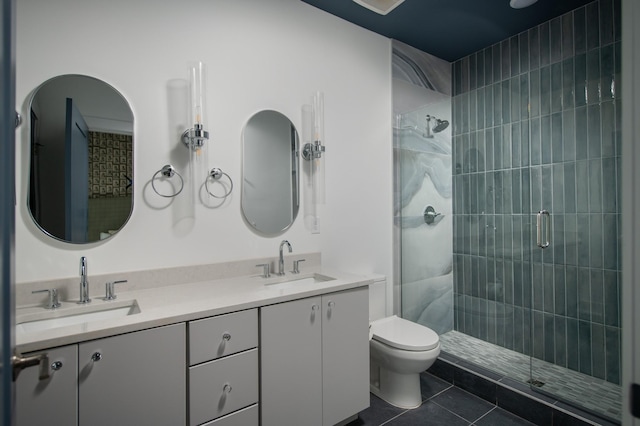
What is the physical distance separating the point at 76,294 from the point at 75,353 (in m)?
0.52

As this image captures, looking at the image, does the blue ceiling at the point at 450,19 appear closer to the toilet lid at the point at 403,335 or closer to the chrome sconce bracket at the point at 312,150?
the chrome sconce bracket at the point at 312,150

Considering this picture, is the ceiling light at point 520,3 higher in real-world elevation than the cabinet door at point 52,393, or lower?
higher

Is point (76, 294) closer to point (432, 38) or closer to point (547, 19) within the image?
point (432, 38)

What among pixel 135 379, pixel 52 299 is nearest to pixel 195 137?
pixel 52 299

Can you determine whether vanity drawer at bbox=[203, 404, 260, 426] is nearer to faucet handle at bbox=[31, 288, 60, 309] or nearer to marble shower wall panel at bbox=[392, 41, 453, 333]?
faucet handle at bbox=[31, 288, 60, 309]

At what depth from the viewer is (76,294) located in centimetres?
147

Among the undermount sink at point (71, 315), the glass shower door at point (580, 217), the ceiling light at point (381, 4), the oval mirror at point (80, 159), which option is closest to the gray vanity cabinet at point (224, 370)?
the undermount sink at point (71, 315)

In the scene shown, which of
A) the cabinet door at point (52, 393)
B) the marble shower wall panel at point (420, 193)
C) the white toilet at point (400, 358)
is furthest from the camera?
the marble shower wall panel at point (420, 193)

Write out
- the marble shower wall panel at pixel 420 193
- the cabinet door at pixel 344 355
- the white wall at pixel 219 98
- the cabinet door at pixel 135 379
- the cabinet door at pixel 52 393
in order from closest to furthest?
the cabinet door at pixel 52 393
the cabinet door at pixel 135 379
the white wall at pixel 219 98
the cabinet door at pixel 344 355
the marble shower wall panel at pixel 420 193

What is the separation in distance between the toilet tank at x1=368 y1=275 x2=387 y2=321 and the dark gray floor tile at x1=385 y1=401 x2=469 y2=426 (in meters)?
0.66

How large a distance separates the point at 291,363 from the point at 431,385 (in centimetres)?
133

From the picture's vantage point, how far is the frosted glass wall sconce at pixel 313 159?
2.21m

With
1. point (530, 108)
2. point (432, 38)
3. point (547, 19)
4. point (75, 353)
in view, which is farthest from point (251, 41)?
point (547, 19)

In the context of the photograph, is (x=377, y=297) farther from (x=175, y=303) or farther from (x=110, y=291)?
(x=110, y=291)
